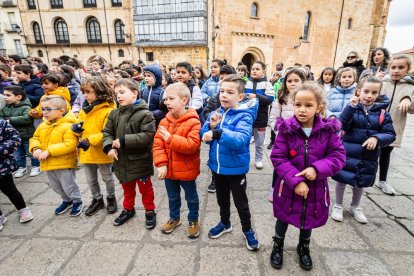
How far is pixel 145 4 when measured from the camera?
65.0 ft

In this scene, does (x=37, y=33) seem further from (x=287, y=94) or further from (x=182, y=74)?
(x=287, y=94)

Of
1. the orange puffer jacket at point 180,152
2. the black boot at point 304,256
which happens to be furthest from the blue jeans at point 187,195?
the black boot at point 304,256

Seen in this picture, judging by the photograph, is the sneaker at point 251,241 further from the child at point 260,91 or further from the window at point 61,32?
the window at point 61,32

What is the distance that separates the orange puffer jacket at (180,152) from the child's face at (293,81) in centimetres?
148

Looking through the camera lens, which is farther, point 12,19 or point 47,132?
point 12,19

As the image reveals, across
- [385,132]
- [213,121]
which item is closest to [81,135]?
[213,121]

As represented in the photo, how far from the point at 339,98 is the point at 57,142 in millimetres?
3852

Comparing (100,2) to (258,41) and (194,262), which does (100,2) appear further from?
(194,262)

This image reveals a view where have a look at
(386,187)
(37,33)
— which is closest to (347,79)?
(386,187)

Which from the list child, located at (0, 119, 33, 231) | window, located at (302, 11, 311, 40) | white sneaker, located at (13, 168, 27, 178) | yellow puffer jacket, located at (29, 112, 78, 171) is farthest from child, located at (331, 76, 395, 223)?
window, located at (302, 11, 311, 40)

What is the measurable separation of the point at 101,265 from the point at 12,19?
33.2 m

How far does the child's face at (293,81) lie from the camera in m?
2.98

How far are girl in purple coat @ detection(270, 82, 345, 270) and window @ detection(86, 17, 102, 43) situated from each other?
83.7ft

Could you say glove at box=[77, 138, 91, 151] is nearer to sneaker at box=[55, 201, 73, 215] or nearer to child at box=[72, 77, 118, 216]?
child at box=[72, 77, 118, 216]
